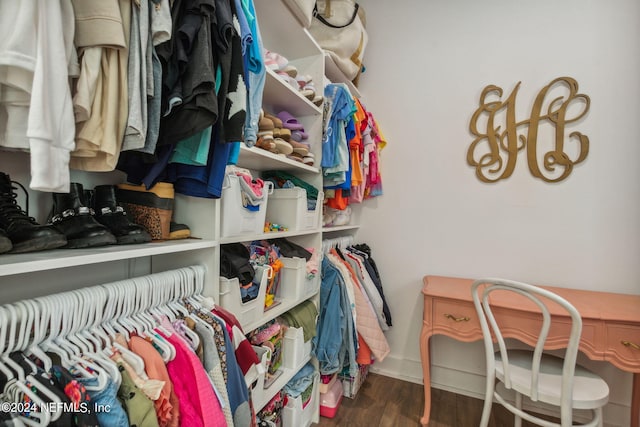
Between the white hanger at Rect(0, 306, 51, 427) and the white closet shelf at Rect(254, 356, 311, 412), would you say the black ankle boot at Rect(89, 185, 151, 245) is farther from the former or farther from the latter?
the white closet shelf at Rect(254, 356, 311, 412)

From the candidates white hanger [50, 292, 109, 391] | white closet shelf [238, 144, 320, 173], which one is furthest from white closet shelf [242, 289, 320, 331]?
white closet shelf [238, 144, 320, 173]

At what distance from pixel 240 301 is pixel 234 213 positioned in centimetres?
31

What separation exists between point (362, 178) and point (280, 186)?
59 centimetres

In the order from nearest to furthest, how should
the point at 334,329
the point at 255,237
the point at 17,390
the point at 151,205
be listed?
the point at 17,390 < the point at 151,205 < the point at 255,237 < the point at 334,329

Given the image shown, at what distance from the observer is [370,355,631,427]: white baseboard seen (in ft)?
5.53

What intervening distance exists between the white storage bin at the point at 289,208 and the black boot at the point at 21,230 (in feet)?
2.79

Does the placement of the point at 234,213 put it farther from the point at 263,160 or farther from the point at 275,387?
the point at 275,387

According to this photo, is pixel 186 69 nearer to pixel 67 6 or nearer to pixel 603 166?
pixel 67 6

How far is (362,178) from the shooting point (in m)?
1.90

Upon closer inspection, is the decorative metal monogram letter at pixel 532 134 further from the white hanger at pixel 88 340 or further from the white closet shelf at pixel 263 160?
the white hanger at pixel 88 340

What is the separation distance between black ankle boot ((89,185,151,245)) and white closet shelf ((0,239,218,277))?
0.09ft

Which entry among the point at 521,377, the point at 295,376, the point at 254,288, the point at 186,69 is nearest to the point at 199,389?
the point at 254,288

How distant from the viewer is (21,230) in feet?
1.93

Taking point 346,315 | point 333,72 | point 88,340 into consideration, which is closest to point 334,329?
point 346,315
